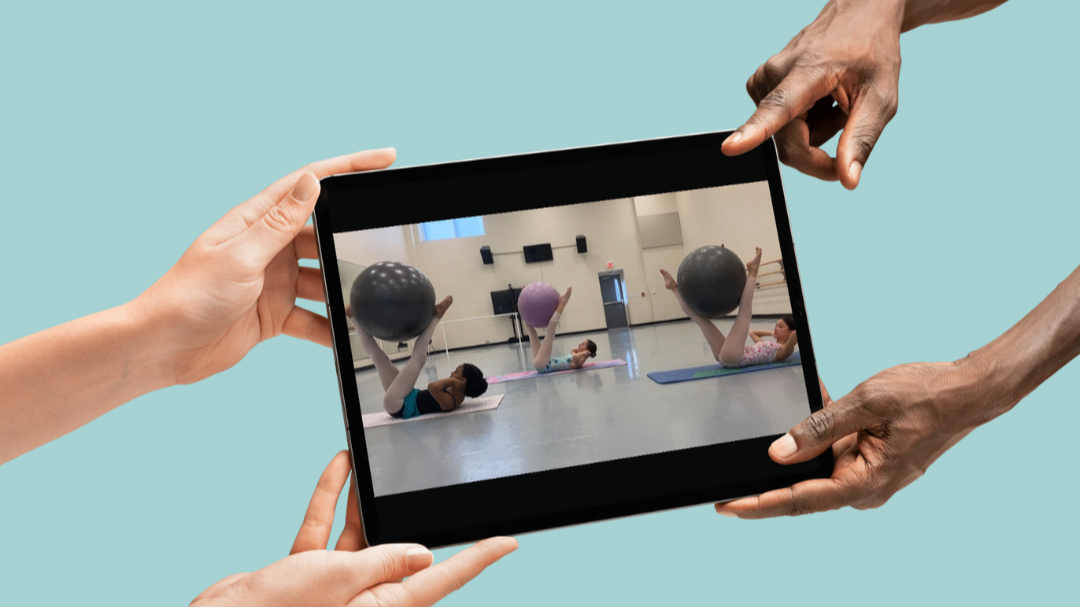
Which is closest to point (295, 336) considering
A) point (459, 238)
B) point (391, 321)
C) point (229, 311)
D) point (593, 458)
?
point (229, 311)

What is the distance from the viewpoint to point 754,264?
5.72ft

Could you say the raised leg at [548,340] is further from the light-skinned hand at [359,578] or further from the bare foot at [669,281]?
the light-skinned hand at [359,578]

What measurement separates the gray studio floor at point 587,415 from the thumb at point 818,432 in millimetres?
115

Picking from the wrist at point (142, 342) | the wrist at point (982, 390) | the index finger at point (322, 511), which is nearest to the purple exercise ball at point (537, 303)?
the index finger at point (322, 511)

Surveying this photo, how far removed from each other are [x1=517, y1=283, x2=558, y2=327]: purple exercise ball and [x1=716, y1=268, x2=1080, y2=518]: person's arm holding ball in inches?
29.1

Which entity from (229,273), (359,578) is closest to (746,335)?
(359,578)

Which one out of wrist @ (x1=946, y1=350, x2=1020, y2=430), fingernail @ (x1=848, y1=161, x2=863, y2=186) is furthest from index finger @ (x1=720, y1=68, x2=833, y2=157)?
wrist @ (x1=946, y1=350, x2=1020, y2=430)

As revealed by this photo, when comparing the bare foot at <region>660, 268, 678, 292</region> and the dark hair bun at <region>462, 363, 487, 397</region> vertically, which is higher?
the bare foot at <region>660, 268, 678, 292</region>

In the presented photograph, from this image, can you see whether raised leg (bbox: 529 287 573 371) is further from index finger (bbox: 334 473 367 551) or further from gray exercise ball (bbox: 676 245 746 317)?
index finger (bbox: 334 473 367 551)

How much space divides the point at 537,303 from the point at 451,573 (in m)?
0.77

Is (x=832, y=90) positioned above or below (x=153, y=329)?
above

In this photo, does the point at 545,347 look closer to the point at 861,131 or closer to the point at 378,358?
the point at 378,358

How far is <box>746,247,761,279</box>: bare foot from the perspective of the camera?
1736mm

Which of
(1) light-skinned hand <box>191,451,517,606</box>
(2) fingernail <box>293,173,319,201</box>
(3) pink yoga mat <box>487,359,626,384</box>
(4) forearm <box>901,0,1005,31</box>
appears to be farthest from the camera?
(4) forearm <box>901,0,1005,31</box>
